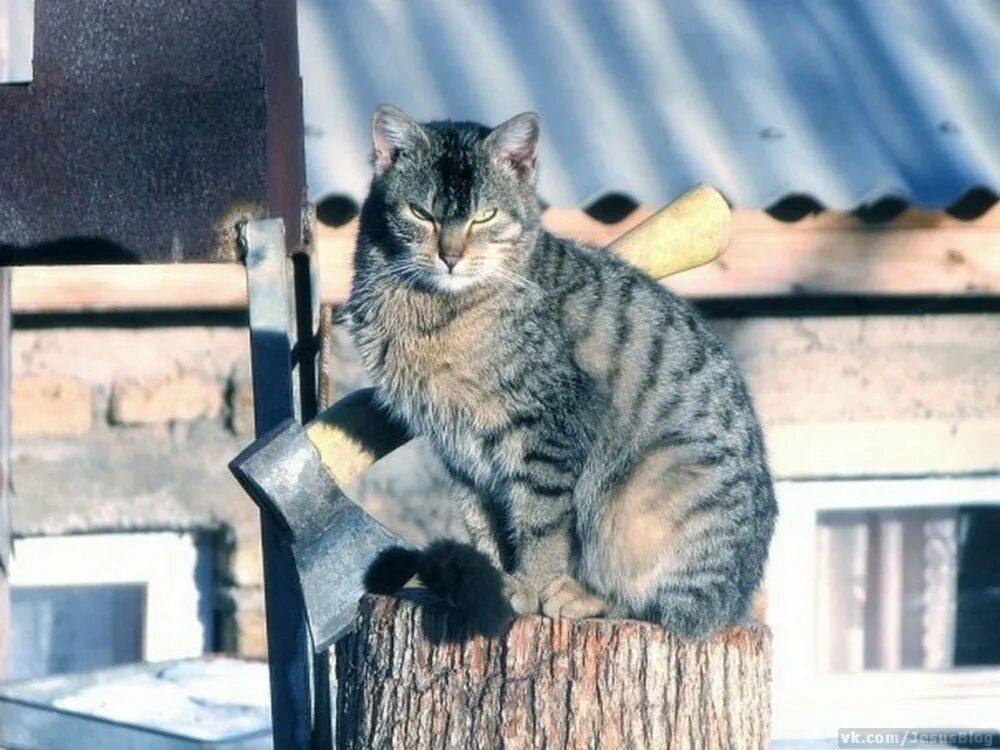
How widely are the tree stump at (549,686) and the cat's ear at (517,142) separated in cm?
123

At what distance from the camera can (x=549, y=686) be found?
2.96m

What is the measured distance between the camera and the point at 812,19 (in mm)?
6176

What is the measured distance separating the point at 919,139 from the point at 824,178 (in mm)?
398

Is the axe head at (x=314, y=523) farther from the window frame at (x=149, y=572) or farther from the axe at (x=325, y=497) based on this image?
the window frame at (x=149, y=572)

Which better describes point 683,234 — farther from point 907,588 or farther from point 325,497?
point 907,588

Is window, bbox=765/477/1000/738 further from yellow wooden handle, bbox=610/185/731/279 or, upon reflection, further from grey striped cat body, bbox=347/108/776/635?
yellow wooden handle, bbox=610/185/731/279

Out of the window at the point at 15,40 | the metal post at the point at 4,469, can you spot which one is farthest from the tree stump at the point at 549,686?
the window at the point at 15,40

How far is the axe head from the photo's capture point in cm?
292

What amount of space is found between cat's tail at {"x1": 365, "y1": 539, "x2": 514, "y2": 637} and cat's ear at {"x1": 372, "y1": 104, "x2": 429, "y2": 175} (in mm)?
1057

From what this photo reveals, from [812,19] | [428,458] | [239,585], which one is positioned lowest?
[239,585]

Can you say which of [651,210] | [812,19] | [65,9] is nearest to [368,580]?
[65,9]

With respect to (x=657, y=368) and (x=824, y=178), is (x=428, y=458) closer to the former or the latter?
(x=824, y=178)

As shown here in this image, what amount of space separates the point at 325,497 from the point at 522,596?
0.50 metres

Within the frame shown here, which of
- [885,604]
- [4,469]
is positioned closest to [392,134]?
[4,469]
